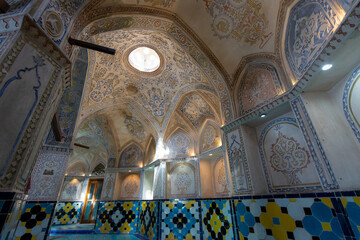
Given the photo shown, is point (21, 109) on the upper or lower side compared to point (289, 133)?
lower

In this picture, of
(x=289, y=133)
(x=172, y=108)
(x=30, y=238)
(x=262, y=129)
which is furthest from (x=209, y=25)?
(x=30, y=238)

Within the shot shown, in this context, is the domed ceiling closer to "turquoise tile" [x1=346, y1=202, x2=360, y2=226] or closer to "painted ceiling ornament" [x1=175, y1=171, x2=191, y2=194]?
"turquoise tile" [x1=346, y1=202, x2=360, y2=226]

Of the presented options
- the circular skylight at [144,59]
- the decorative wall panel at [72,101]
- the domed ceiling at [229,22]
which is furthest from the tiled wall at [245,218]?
the circular skylight at [144,59]

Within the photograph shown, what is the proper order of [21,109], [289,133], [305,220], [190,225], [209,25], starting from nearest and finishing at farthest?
[21,109] → [305,220] → [289,133] → [209,25] → [190,225]

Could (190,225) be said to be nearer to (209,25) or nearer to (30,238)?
(30,238)

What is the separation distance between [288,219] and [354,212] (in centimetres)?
93

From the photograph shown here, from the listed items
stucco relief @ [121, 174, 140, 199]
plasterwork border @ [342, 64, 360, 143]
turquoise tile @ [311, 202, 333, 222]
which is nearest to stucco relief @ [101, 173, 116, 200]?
stucco relief @ [121, 174, 140, 199]

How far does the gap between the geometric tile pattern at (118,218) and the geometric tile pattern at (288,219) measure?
6219 millimetres

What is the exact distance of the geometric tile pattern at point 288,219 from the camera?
2.33m

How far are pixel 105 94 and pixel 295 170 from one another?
23.4 ft

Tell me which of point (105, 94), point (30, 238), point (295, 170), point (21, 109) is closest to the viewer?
point (21, 109)

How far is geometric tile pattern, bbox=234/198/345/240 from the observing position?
2.33 metres

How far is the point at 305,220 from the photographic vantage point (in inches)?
101

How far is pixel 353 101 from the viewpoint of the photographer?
8.29 feet
